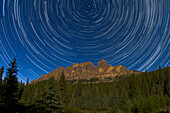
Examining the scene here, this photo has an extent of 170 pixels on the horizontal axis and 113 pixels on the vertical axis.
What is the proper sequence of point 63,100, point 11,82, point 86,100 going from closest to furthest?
point 11,82 < point 63,100 < point 86,100

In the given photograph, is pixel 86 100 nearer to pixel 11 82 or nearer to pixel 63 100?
pixel 63 100

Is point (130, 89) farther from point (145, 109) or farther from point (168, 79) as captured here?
point (145, 109)

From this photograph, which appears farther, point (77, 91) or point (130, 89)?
point (130, 89)

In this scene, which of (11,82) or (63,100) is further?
(63,100)

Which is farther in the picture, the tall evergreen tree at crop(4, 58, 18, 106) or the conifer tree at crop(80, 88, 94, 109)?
the conifer tree at crop(80, 88, 94, 109)

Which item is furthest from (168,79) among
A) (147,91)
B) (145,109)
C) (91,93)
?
(145,109)

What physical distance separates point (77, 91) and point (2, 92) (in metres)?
47.6

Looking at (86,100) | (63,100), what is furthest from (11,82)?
(86,100)

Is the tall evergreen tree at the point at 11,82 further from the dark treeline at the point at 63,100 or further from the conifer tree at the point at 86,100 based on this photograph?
the conifer tree at the point at 86,100

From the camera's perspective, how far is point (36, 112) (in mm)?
15961

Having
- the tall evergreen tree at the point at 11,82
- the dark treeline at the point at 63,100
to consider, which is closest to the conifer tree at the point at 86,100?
the dark treeline at the point at 63,100

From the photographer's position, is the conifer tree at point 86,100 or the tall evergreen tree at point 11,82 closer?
the tall evergreen tree at point 11,82

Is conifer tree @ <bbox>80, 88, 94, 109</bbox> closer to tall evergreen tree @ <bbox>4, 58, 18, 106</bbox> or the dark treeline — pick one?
the dark treeline

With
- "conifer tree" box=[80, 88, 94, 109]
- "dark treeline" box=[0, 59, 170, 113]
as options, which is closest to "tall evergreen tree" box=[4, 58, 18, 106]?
"dark treeline" box=[0, 59, 170, 113]
